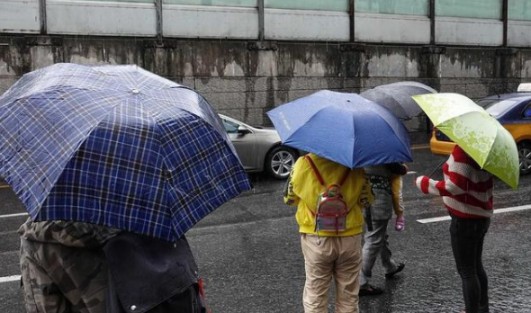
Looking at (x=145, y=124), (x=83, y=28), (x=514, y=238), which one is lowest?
(x=514, y=238)

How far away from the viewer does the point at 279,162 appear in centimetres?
1170

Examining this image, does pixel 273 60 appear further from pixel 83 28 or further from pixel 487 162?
pixel 487 162

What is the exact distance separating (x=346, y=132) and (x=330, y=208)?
1.65 feet

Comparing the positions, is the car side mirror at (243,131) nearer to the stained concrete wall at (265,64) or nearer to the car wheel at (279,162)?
the car wheel at (279,162)

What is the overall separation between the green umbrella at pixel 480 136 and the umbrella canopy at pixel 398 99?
0.74 metres

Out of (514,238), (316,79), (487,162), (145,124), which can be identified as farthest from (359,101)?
(316,79)

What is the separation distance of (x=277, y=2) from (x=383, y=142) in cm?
1455

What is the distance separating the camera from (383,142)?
11.9 ft

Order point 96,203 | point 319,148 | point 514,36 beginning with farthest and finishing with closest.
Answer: point 514,36 < point 319,148 < point 96,203

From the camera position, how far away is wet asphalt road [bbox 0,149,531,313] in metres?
5.05

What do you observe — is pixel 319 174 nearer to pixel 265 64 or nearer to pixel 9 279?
pixel 9 279

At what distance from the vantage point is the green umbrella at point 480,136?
3.74 m

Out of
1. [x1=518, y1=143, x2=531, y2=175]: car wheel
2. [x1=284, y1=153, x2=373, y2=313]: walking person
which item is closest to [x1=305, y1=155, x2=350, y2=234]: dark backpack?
[x1=284, y1=153, x2=373, y2=313]: walking person

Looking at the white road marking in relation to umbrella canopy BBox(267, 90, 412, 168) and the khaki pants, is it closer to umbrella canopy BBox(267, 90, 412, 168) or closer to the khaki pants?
the khaki pants
